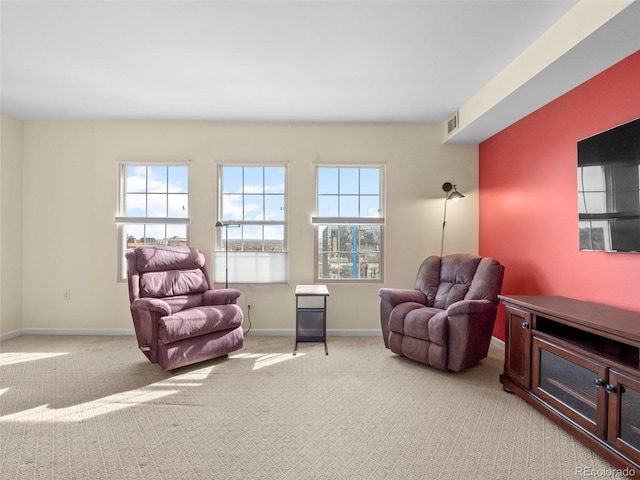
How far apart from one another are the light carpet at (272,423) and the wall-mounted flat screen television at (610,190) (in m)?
1.26

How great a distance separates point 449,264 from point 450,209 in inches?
36.4

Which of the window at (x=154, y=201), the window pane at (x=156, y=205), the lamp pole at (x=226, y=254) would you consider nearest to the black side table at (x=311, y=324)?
the lamp pole at (x=226, y=254)

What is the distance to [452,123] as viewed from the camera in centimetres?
402

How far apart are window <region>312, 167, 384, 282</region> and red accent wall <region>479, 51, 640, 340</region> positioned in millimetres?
1281

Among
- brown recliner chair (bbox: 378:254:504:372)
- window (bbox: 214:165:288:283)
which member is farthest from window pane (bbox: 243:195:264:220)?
brown recliner chair (bbox: 378:254:504:372)

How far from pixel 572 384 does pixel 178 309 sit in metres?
3.14

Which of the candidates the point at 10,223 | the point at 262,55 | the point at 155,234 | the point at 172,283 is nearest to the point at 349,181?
the point at 262,55

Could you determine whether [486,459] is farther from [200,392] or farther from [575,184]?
[575,184]

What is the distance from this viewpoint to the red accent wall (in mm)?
2359

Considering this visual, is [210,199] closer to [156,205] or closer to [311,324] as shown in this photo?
[156,205]

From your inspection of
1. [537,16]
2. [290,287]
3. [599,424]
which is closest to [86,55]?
[290,287]

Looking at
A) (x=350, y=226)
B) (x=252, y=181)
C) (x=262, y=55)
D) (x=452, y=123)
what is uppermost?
(x=262, y=55)

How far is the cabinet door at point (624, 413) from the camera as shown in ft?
5.41

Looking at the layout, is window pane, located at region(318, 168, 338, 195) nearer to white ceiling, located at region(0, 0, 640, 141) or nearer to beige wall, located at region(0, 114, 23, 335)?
white ceiling, located at region(0, 0, 640, 141)
